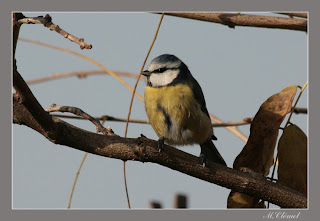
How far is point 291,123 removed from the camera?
2.54 meters

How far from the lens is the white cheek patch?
3.21 m

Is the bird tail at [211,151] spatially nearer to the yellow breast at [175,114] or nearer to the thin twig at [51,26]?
the yellow breast at [175,114]

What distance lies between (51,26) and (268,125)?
53.9 inches

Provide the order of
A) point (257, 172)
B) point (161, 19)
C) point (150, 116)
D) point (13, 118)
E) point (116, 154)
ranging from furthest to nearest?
1. point (150, 116)
2. point (257, 172)
3. point (161, 19)
4. point (116, 154)
5. point (13, 118)

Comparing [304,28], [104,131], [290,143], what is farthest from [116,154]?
[304,28]

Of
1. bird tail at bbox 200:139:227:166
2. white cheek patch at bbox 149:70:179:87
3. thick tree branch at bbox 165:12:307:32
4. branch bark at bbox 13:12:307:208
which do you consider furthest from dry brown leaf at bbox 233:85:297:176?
white cheek patch at bbox 149:70:179:87

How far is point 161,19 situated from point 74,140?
799 mm

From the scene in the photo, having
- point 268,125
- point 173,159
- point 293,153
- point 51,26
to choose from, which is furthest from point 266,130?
point 51,26

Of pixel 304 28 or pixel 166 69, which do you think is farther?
pixel 166 69

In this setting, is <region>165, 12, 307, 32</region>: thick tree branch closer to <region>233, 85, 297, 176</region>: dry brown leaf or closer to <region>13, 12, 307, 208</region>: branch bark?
<region>233, 85, 297, 176</region>: dry brown leaf

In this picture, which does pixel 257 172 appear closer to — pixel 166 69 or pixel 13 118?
pixel 166 69

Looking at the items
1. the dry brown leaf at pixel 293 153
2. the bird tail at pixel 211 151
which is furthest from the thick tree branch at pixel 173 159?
the bird tail at pixel 211 151

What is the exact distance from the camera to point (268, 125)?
8.17ft

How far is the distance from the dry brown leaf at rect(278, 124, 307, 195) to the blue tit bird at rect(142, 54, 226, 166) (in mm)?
685
